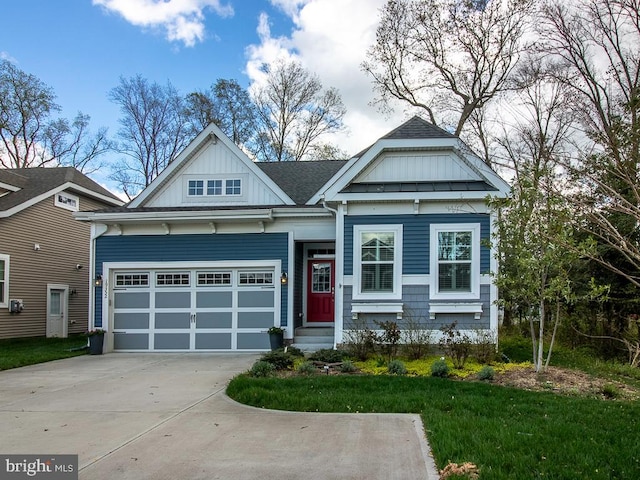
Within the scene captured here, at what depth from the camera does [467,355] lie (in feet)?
33.0

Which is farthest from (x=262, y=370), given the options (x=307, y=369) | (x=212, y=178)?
(x=212, y=178)

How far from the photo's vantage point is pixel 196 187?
1422 cm

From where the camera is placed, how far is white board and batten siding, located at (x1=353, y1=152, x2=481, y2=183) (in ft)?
39.4

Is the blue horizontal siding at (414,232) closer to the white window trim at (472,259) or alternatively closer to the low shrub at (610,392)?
the white window trim at (472,259)

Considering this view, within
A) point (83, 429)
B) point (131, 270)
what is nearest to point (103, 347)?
point (131, 270)

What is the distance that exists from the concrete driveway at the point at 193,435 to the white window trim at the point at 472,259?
16.7 ft

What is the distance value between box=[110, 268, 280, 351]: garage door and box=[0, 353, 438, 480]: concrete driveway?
14.2 feet

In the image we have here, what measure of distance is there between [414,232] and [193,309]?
590 centimetres

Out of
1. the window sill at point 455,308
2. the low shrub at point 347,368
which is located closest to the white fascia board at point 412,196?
the window sill at point 455,308

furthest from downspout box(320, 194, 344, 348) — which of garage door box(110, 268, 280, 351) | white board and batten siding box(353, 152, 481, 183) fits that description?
garage door box(110, 268, 280, 351)

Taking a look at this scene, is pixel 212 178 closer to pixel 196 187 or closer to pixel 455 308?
pixel 196 187

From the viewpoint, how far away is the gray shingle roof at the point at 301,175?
48.0ft

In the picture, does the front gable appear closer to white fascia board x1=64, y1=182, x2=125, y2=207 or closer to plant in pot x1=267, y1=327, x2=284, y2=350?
plant in pot x1=267, y1=327, x2=284, y2=350

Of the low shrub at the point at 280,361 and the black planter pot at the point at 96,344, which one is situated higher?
the low shrub at the point at 280,361
